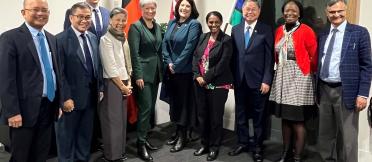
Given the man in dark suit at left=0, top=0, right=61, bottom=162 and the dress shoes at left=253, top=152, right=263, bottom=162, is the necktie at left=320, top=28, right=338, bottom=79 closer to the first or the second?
the dress shoes at left=253, top=152, right=263, bottom=162

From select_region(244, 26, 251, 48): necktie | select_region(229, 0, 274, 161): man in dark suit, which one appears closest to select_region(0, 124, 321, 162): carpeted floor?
select_region(229, 0, 274, 161): man in dark suit

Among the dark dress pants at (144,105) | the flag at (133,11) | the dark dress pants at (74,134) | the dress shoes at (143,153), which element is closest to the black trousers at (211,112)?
the dark dress pants at (144,105)

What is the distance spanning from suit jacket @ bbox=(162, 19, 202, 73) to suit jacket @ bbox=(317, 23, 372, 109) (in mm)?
1338

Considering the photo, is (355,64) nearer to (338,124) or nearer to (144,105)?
(338,124)

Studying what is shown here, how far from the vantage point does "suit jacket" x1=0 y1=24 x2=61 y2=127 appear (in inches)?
89.4

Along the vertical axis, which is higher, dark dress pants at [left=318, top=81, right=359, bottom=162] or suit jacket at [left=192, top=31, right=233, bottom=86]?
suit jacket at [left=192, top=31, right=233, bottom=86]

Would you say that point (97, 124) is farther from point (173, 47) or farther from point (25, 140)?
point (25, 140)

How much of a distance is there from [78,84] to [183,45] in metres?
1.07

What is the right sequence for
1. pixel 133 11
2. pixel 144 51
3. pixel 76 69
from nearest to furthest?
1. pixel 76 69
2. pixel 144 51
3. pixel 133 11

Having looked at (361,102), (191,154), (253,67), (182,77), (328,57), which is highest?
(328,57)

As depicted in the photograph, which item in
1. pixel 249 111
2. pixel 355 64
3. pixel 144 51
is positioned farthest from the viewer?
pixel 249 111

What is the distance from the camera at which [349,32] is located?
9.16 feet

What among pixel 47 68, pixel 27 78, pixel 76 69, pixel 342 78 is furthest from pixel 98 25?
pixel 342 78

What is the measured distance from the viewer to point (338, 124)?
294cm
